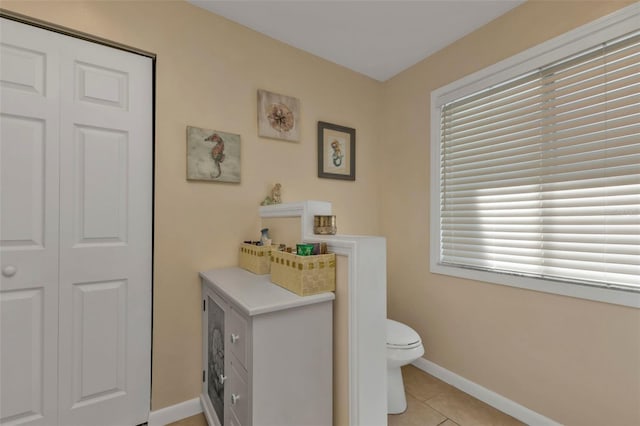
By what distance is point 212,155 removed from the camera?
1799mm

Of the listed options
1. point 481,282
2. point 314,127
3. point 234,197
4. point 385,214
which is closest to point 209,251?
point 234,197

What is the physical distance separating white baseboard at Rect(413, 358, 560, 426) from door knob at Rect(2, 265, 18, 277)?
2.62 meters

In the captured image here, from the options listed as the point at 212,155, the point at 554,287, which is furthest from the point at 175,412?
the point at 554,287

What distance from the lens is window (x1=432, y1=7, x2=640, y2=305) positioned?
1346mm

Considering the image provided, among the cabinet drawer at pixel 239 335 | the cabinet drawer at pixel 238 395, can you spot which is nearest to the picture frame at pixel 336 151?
the cabinet drawer at pixel 239 335

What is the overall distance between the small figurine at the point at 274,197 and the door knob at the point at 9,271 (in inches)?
50.6

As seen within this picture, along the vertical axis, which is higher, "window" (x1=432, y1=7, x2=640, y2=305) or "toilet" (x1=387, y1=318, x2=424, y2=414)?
"window" (x1=432, y1=7, x2=640, y2=305)

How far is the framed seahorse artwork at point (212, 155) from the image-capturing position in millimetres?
1734

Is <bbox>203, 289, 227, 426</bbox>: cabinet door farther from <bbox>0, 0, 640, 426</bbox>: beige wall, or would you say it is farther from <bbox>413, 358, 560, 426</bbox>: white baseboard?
<bbox>413, 358, 560, 426</bbox>: white baseboard

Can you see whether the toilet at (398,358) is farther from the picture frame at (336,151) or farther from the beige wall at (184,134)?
the picture frame at (336,151)

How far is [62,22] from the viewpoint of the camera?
1.41 meters

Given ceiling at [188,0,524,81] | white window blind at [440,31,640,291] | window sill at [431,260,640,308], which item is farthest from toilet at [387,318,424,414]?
ceiling at [188,0,524,81]

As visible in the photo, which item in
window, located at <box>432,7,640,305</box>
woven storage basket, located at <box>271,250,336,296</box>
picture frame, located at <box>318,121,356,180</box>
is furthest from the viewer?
picture frame, located at <box>318,121,356,180</box>

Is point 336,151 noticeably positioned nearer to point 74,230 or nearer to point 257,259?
point 257,259
